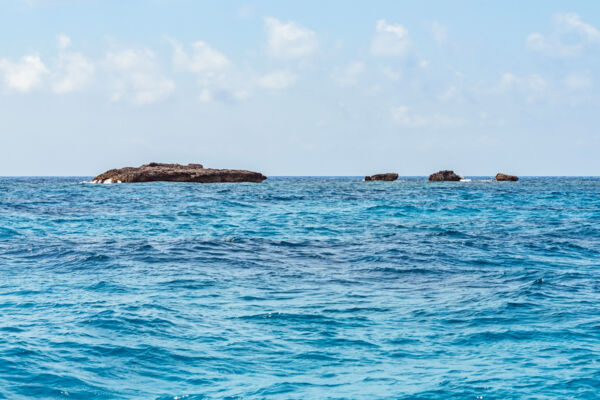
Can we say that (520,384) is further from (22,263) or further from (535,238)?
(535,238)

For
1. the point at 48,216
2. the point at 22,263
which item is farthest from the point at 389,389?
the point at 48,216

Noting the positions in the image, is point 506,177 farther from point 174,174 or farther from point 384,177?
point 174,174

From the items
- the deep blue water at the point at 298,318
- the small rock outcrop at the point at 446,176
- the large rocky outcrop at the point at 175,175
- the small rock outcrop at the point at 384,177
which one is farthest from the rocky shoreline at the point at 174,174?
the deep blue water at the point at 298,318

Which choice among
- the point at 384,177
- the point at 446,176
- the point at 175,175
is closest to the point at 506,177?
the point at 446,176

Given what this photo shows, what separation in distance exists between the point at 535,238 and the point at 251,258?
11256 millimetres

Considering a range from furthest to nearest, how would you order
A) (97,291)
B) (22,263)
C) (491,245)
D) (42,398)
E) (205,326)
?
1. (491,245)
2. (22,263)
3. (97,291)
4. (205,326)
5. (42,398)

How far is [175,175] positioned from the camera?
328 feet

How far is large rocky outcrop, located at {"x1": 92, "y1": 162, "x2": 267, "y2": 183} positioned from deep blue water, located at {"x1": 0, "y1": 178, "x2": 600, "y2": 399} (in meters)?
79.3

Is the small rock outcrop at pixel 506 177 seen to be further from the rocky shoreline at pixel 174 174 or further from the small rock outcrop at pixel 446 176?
the rocky shoreline at pixel 174 174

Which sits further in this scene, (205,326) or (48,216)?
(48,216)

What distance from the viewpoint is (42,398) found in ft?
21.9

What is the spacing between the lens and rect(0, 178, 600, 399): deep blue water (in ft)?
23.5

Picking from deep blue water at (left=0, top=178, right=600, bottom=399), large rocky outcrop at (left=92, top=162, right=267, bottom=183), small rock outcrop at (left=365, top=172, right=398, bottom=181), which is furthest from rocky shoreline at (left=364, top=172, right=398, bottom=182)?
deep blue water at (left=0, top=178, right=600, bottom=399)

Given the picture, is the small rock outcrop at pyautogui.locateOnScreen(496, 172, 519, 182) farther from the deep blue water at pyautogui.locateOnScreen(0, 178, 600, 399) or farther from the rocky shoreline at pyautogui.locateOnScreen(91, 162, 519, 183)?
the deep blue water at pyautogui.locateOnScreen(0, 178, 600, 399)
